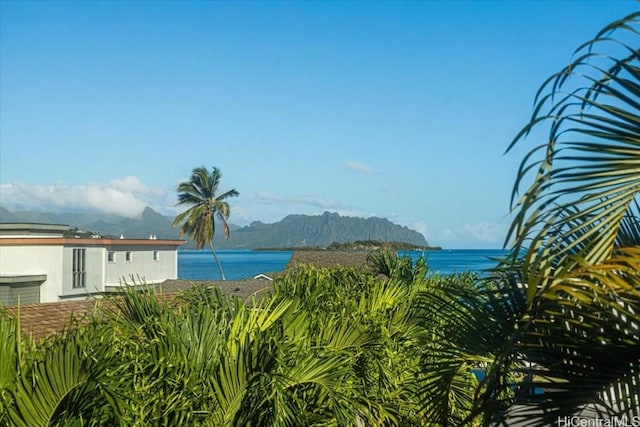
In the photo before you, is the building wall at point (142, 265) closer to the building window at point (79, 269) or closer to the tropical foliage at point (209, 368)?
the building window at point (79, 269)

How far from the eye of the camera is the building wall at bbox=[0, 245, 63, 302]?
33.3 metres

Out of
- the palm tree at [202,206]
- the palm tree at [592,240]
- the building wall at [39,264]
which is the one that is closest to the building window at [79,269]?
the building wall at [39,264]

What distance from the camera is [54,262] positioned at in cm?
3353

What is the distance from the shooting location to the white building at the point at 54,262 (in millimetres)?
32750

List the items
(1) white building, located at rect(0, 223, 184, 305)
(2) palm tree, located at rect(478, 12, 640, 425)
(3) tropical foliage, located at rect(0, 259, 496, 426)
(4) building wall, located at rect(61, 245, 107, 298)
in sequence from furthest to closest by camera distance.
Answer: (4) building wall, located at rect(61, 245, 107, 298)
(1) white building, located at rect(0, 223, 184, 305)
(3) tropical foliage, located at rect(0, 259, 496, 426)
(2) palm tree, located at rect(478, 12, 640, 425)

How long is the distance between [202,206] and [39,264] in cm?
2882

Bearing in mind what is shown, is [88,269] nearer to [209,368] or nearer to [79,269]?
[79,269]

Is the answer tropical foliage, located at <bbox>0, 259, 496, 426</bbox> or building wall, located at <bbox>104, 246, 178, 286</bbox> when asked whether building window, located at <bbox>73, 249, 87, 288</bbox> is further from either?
tropical foliage, located at <bbox>0, 259, 496, 426</bbox>

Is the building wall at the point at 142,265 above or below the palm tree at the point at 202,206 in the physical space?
below

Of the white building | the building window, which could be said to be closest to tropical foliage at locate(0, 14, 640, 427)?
the white building

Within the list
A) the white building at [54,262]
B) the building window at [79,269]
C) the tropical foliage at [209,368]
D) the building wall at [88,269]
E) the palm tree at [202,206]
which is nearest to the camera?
the tropical foliage at [209,368]

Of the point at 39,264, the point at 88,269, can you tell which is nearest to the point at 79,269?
the point at 88,269

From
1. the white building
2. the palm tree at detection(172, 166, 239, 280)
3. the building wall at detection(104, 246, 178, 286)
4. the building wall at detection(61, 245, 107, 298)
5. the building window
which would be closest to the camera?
the white building

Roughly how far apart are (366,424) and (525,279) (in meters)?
5.36
